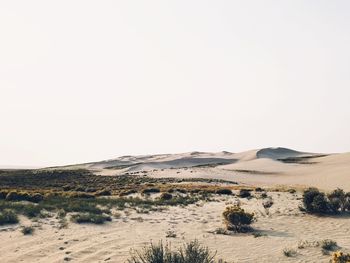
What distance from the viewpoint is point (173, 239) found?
1477 centimetres

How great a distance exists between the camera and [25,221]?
17.9 metres

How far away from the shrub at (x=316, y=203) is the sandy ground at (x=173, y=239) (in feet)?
2.02

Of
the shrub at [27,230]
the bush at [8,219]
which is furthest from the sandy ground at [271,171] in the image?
the shrub at [27,230]

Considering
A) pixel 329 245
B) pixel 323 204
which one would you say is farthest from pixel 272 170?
pixel 329 245

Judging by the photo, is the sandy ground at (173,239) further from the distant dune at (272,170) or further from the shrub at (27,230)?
the distant dune at (272,170)

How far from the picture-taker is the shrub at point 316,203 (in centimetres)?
2058

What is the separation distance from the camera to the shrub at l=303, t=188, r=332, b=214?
810 inches

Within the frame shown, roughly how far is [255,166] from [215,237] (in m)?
88.6

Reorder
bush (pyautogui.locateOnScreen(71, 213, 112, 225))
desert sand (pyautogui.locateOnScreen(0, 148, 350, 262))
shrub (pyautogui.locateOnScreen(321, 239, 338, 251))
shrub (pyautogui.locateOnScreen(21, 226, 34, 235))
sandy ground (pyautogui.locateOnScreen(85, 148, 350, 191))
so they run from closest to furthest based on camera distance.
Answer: desert sand (pyautogui.locateOnScreen(0, 148, 350, 262))
shrub (pyautogui.locateOnScreen(321, 239, 338, 251))
shrub (pyautogui.locateOnScreen(21, 226, 34, 235))
bush (pyautogui.locateOnScreen(71, 213, 112, 225))
sandy ground (pyautogui.locateOnScreen(85, 148, 350, 191))

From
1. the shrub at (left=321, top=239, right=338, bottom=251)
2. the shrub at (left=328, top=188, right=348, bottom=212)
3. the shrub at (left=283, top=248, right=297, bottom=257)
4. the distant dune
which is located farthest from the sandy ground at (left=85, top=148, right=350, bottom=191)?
the shrub at (left=283, top=248, right=297, bottom=257)

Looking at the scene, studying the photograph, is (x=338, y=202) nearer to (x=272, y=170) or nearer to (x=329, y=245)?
(x=329, y=245)

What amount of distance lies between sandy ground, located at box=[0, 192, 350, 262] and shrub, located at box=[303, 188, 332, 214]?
616mm

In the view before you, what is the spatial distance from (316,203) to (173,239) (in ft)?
30.2

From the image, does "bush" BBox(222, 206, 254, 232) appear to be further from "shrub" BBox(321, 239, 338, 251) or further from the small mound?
the small mound
